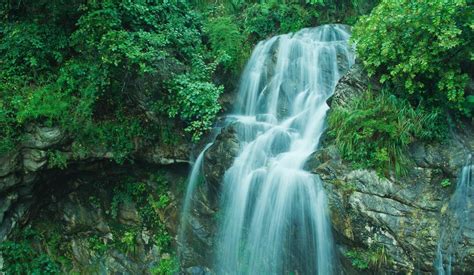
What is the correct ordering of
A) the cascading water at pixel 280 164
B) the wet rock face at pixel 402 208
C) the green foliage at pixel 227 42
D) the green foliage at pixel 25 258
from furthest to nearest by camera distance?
the green foliage at pixel 227 42 → the green foliage at pixel 25 258 → the cascading water at pixel 280 164 → the wet rock face at pixel 402 208

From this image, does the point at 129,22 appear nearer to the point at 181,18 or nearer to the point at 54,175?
the point at 181,18

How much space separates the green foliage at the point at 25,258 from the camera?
7.61m

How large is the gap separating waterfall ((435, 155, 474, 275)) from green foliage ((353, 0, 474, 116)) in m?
1.08

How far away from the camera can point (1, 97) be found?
7129 mm

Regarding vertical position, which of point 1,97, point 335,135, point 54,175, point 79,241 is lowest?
point 79,241

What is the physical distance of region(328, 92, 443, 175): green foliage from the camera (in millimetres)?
5539

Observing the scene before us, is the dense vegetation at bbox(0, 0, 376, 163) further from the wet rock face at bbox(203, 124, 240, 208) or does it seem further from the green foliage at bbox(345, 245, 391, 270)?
the green foliage at bbox(345, 245, 391, 270)

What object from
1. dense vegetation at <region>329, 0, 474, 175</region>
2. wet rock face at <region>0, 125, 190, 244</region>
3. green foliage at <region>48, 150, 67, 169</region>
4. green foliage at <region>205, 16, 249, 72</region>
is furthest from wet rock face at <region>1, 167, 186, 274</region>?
dense vegetation at <region>329, 0, 474, 175</region>

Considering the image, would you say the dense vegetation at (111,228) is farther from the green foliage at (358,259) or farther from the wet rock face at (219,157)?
the green foliage at (358,259)

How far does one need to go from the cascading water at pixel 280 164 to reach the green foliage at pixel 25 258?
11.8 feet

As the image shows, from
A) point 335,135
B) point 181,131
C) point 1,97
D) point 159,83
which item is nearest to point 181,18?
point 159,83

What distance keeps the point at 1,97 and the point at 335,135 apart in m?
5.98

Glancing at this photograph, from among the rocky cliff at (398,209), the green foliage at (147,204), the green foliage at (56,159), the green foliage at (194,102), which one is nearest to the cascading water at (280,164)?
the rocky cliff at (398,209)

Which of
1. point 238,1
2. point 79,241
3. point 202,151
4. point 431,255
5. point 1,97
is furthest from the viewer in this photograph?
point 238,1
